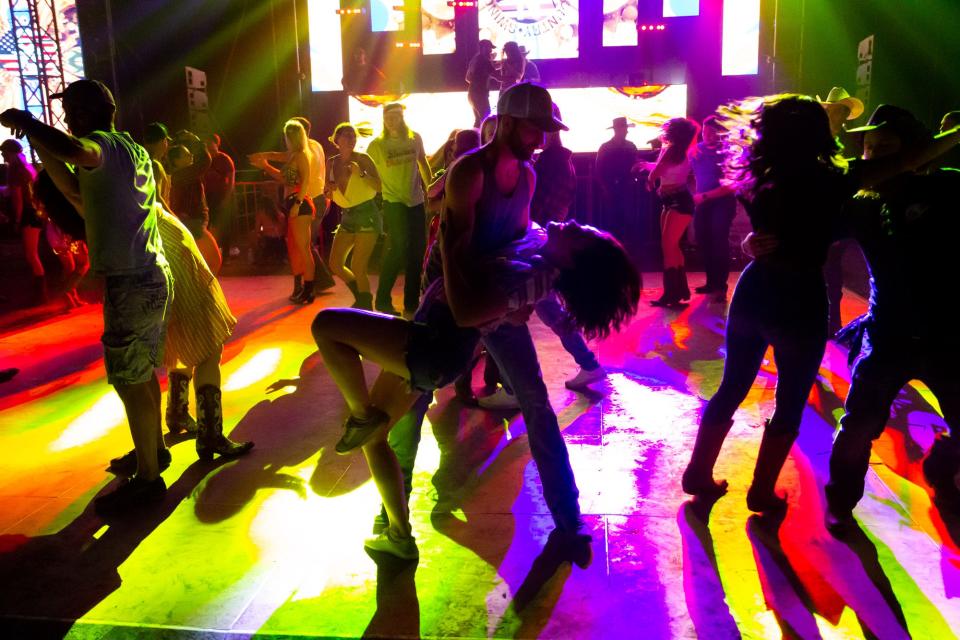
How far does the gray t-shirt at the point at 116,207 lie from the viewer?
312 cm

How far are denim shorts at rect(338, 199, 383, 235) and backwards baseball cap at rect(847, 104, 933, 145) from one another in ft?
15.5

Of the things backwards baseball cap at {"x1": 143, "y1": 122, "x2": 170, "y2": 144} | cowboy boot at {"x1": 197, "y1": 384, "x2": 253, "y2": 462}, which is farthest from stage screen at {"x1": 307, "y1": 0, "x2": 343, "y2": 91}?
cowboy boot at {"x1": 197, "y1": 384, "x2": 253, "y2": 462}

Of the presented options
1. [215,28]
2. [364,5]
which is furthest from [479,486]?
[215,28]

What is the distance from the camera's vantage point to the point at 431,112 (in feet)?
46.2

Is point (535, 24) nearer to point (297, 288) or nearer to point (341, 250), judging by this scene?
point (297, 288)

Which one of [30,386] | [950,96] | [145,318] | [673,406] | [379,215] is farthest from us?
[950,96]

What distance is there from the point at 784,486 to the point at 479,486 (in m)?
1.38

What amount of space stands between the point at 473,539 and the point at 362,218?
4492 mm

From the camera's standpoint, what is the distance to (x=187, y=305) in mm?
3826

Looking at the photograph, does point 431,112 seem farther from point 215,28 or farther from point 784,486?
point 784,486

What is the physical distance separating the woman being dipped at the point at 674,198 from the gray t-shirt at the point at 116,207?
17.0ft

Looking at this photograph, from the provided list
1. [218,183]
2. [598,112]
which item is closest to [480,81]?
[218,183]

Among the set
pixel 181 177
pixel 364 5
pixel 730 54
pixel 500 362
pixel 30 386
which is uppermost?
pixel 364 5

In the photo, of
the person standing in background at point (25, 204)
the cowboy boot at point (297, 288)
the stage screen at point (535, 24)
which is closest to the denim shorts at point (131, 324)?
the cowboy boot at point (297, 288)
